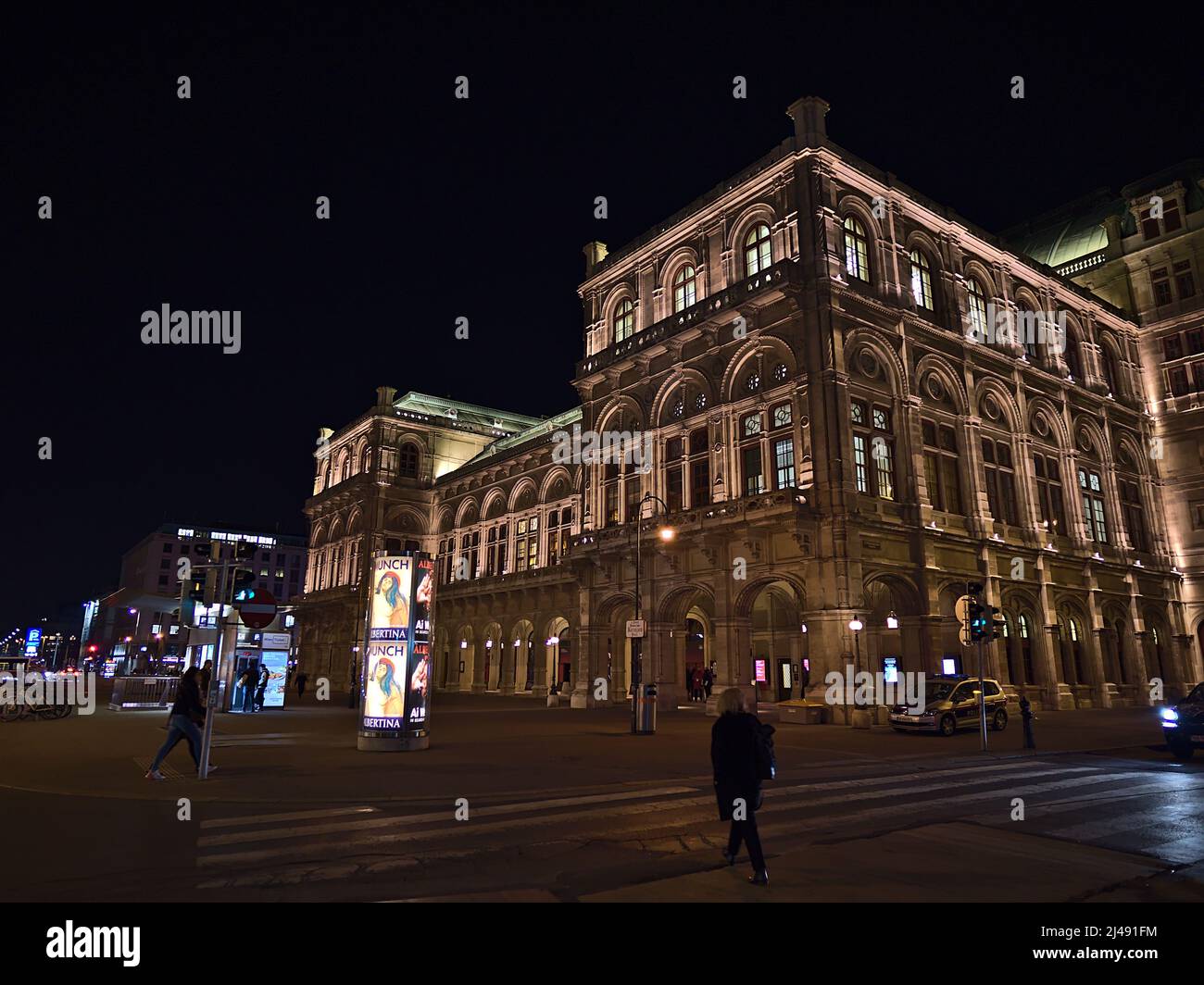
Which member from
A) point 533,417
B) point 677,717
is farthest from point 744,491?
point 533,417

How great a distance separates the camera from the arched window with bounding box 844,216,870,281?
31.9 metres

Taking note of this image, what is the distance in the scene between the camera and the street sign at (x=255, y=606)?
1245 cm

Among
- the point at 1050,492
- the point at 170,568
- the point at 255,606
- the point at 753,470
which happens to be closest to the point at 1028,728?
the point at 753,470

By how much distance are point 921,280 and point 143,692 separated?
39.5 m

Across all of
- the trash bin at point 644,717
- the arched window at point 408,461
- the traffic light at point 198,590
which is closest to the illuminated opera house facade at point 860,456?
the trash bin at point 644,717

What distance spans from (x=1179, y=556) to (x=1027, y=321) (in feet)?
54.7

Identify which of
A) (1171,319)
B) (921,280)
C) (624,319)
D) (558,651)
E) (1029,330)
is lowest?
(558,651)

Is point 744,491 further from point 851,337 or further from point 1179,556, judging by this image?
point 1179,556

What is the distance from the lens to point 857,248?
32500 mm

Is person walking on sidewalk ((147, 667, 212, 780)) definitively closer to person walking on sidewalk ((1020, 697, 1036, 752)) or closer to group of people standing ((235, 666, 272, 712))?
person walking on sidewalk ((1020, 697, 1036, 752))

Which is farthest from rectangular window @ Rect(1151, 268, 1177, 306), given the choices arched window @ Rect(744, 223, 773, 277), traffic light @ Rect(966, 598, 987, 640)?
traffic light @ Rect(966, 598, 987, 640)

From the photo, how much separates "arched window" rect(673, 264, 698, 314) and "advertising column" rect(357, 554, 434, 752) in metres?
23.0

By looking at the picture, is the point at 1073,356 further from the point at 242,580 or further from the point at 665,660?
the point at 242,580
